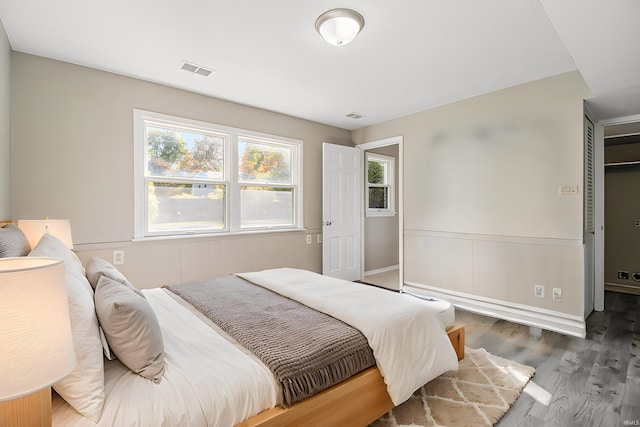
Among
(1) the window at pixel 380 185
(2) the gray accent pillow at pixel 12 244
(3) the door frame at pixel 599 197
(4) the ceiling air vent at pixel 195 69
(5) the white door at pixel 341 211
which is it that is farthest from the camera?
(1) the window at pixel 380 185

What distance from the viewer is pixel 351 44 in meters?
2.51

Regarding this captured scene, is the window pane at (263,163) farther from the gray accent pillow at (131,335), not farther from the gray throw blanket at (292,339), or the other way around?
the gray accent pillow at (131,335)

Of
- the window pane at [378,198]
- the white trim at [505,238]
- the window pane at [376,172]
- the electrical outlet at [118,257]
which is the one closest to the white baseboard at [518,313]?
the white trim at [505,238]

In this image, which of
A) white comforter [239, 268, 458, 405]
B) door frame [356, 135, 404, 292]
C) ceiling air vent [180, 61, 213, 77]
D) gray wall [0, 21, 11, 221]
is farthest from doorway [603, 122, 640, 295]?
gray wall [0, 21, 11, 221]

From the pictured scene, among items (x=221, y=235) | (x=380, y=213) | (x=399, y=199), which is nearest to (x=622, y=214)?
(x=399, y=199)

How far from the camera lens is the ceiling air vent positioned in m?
2.86

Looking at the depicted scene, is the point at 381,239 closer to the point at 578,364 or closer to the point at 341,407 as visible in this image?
the point at 578,364

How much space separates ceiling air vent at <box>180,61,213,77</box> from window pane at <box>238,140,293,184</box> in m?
1.07

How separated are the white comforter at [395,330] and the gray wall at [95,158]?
1757 millimetres

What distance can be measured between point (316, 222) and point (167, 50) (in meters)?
2.85

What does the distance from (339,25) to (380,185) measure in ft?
12.6

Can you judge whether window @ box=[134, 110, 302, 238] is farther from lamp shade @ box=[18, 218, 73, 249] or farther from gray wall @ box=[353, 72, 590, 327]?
gray wall @ box=[353, 72, 590, 327]

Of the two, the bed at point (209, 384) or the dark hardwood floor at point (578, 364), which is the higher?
the bed at point (209, 384)

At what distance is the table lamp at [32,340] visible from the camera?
0.71 metres
